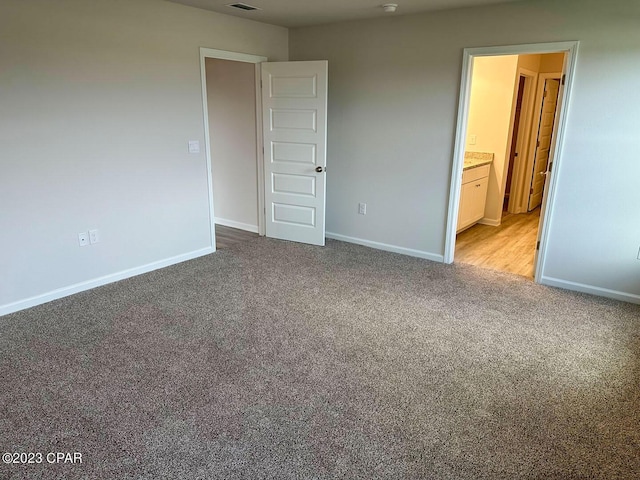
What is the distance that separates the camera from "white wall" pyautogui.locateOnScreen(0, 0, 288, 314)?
10.6 feet

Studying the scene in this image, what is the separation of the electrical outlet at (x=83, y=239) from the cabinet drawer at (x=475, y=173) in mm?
4080

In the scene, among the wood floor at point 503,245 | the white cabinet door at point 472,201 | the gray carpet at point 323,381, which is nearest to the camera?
the gray carpet at point 323,381

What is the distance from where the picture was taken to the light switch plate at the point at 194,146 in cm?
441

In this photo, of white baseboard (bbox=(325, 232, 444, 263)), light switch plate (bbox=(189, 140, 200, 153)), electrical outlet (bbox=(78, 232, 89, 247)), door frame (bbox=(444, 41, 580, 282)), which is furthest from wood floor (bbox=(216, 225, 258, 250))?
door frame (bbox=(444, 41, 580, 282))

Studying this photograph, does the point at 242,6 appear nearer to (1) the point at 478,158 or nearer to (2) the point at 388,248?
(2) the point at 388,248

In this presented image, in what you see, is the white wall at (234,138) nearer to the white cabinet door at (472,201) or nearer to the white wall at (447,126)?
the white wall at (447,126)

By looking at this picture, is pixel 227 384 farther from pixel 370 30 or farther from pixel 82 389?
pixel 370 30

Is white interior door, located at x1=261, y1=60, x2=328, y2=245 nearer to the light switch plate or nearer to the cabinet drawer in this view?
the light switch plate

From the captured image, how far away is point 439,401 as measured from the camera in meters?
2.40

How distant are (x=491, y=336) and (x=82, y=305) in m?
3.17

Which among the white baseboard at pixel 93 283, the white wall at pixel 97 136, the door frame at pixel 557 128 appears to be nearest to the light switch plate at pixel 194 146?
the white wall at pixel 97 136

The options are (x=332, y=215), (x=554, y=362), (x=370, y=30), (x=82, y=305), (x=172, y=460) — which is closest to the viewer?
(x=172, y=460)

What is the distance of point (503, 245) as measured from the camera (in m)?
5.27

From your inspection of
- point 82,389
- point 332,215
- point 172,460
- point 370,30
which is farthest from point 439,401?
point 370,30
